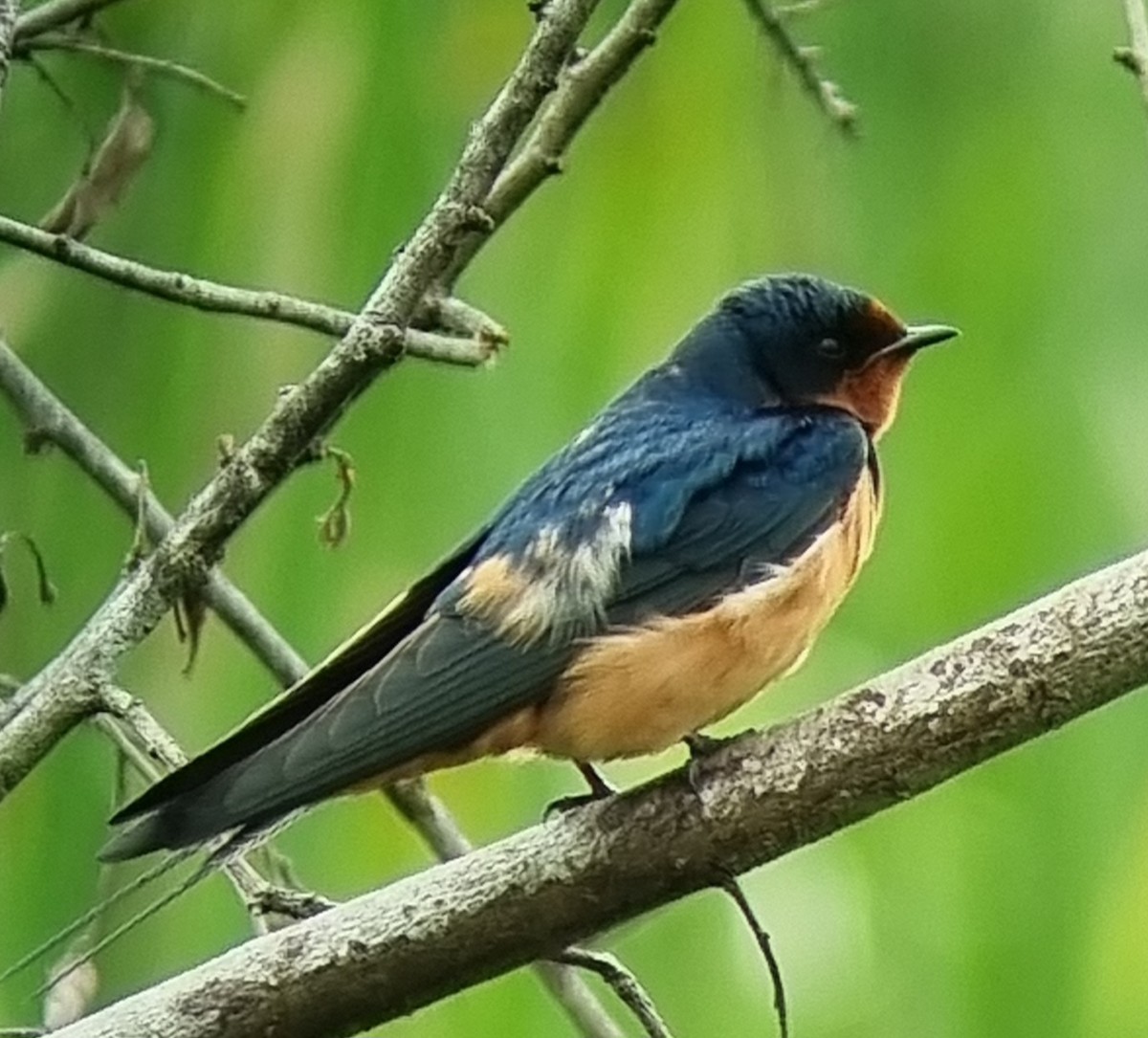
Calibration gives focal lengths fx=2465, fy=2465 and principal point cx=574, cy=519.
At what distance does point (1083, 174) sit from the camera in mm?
1440

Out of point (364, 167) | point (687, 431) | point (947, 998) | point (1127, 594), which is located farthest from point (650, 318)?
point (1127, 594)

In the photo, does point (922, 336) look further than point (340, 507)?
Yes

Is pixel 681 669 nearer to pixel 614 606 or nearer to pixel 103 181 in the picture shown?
pixel 614 606

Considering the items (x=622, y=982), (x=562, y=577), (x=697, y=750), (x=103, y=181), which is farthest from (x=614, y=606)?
(x=103, y=181)

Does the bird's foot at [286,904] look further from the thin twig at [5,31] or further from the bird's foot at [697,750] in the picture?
the thin twig at [5,31]

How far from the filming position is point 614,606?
1.31 meters

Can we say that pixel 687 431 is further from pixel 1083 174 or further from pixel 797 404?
pixel 1083 174

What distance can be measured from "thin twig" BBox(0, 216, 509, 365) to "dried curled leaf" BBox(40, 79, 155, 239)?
4.6 inches

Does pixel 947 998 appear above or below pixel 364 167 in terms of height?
below

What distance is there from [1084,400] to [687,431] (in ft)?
0.76

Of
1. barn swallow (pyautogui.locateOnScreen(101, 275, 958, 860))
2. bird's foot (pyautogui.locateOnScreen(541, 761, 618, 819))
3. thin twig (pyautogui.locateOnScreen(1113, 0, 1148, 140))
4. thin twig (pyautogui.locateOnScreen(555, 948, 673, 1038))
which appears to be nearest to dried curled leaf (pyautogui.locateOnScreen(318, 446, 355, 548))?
barn swallow (pyautogui.locateOnScreen(101, 275, 958, 860))

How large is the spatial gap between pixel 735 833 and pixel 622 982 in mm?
110

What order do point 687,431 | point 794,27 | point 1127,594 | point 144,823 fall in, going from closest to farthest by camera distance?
point 1127,594 → point 144,823 → point 687,431 → point 794,27

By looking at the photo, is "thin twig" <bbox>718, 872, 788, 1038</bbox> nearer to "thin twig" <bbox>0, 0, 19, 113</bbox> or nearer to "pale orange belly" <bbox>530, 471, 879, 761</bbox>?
"pale orange belly" <bbox>530, 471, 879, 761</bbox>
